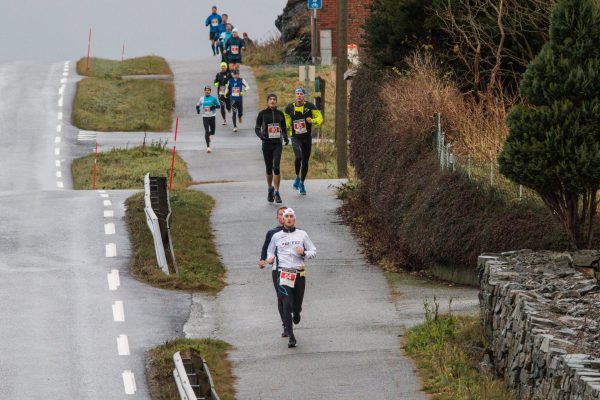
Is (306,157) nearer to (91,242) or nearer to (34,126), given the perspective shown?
(91,242)

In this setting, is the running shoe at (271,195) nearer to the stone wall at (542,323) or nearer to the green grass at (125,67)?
the stone wall at (542,323)

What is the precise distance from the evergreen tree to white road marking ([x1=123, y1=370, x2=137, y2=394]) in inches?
204

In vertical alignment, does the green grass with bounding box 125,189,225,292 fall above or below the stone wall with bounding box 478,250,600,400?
below

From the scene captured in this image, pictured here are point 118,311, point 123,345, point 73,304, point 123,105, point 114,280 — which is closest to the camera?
point 123,345

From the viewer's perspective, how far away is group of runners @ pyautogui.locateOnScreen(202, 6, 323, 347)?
15.8 meters

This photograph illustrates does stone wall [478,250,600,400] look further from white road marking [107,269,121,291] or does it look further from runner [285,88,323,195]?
runner [285,88,323,195]

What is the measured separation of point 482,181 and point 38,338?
255 inches

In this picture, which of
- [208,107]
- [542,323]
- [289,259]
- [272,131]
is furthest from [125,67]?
[542,323]

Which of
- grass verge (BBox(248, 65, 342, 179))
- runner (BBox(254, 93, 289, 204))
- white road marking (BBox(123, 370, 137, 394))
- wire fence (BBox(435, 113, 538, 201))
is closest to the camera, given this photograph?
white road marking (BBox(123, 370, 137, 394))

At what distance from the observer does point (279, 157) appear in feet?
78.9

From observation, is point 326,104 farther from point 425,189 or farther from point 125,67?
point 425,189

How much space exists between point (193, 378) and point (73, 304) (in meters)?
4.98

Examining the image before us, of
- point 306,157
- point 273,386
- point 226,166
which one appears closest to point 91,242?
point 306,157

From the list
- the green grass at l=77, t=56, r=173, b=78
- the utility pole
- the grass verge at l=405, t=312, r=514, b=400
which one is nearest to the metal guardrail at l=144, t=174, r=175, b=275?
the grass verge at l=405, t=312, r=514, b=400
